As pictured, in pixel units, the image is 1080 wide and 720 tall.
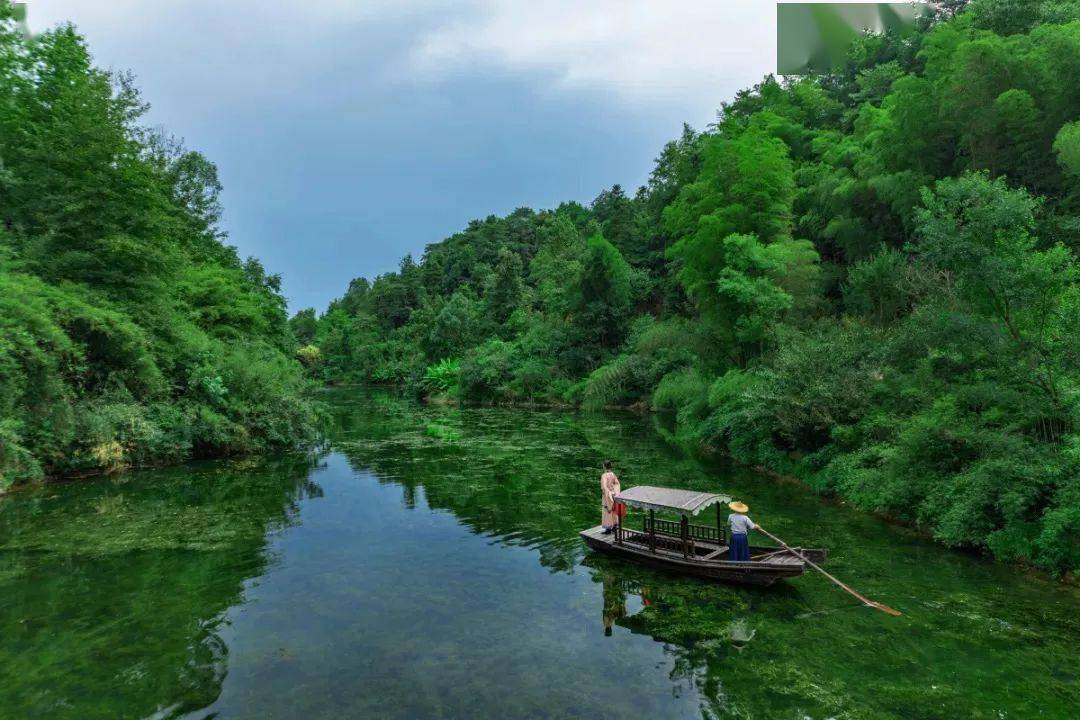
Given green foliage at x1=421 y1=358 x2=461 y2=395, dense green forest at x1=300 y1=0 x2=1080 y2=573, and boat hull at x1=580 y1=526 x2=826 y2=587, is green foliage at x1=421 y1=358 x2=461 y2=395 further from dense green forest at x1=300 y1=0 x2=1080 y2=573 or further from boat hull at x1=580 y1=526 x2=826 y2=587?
boat hull at x1=580 y1=526 x2=826 y2=587

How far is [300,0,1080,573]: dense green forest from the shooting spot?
11.6 m

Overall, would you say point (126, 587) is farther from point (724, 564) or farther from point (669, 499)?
point (724, 564)

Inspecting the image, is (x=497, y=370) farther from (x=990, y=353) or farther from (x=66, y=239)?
(x=990, y=353)

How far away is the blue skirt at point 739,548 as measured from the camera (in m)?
10.5

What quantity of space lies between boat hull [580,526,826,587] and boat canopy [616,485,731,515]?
0.81m

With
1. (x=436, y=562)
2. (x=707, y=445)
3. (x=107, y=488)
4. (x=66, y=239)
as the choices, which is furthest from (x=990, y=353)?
(x=66, y=239)

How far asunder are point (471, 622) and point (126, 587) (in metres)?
6.19

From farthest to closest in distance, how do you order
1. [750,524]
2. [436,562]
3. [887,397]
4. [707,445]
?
[707,445]
[887,397]
[436,562]
[750,524]

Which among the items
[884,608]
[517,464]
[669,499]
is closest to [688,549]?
[669,499]

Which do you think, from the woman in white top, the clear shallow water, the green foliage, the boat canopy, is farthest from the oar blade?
the green foliage

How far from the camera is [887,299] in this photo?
23469 mm

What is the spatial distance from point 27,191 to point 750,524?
2459cm

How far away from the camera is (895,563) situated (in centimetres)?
1148

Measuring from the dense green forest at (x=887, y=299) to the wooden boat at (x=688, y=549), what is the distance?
3938 millimetres
